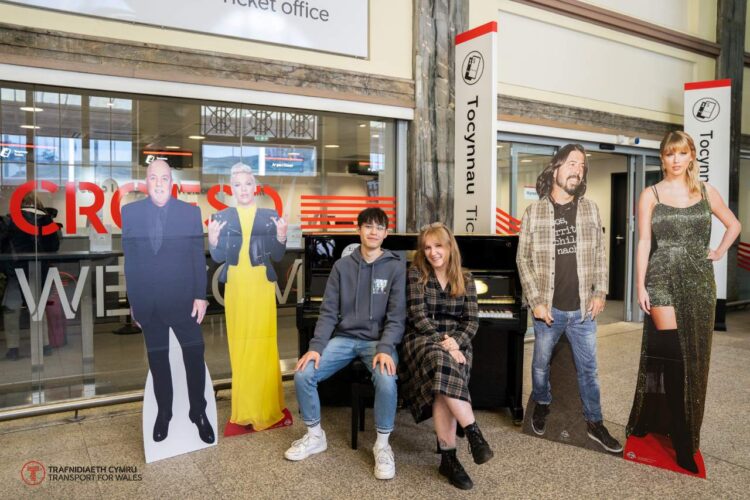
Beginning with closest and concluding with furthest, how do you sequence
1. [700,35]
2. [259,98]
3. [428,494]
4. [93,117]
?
[428,494] → [93,117] → [259,98] → [700,35]

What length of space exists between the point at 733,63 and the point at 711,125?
1.90 metres

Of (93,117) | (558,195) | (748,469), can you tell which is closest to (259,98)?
(93,117)

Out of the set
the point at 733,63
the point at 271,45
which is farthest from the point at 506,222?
the point at 733,63

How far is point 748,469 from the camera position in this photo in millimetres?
2986

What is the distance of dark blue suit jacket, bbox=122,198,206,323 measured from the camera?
3.19 metres

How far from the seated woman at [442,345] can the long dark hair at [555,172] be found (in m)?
0.64

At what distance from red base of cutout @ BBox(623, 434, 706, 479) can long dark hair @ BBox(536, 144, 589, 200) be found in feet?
4.31

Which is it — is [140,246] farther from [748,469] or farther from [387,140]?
[748,469]

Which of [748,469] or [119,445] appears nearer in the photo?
[748,469]

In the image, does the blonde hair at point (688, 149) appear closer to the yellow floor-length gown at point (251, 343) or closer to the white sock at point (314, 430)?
the white sock at point (314, 430)

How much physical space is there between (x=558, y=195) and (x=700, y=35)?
5188 mm

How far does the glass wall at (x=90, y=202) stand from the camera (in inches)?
143

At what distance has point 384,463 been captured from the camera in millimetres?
2902

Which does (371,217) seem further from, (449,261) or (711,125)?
(711,125)
